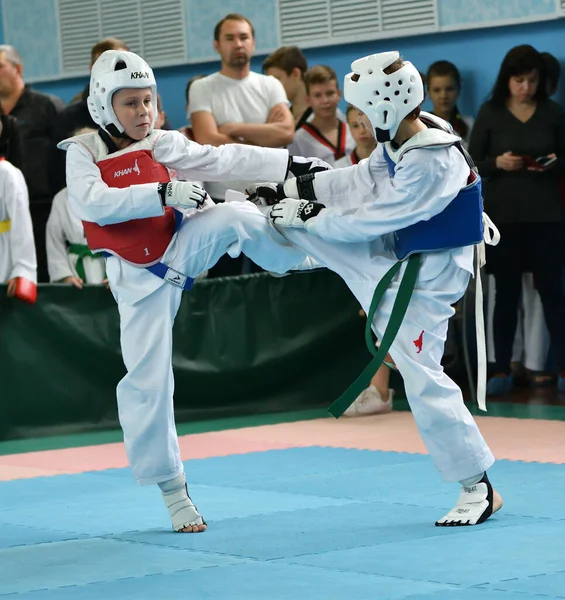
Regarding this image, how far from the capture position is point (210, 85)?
8.49 metres

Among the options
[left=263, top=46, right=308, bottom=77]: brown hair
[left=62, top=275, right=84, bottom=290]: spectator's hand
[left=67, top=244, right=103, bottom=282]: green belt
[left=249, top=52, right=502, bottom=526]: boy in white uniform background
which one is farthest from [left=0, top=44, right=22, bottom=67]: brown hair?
[left=249, top=52, right=502, bottom=526]: boy in white uniform background

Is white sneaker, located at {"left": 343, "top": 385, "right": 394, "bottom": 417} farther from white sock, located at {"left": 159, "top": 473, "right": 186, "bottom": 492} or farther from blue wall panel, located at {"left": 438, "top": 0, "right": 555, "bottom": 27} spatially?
white sock, located at {"left": 159, "top": 473, "right": 186, "bottom": 492}

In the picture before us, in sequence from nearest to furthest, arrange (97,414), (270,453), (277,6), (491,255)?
(270,453) → (97,414) → (491,255) → (277,6)

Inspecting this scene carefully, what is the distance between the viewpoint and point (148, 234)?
4.84 m

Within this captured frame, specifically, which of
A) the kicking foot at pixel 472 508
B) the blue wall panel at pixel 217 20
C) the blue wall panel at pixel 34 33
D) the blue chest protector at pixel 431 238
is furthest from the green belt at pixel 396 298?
the blue wall panel at pixel 34 33

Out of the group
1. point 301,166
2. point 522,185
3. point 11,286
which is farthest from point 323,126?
point 301,166

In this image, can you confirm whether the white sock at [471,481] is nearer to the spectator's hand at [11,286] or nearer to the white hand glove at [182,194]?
the white hand glove at [182,194]

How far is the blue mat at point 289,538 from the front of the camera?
3941 mm

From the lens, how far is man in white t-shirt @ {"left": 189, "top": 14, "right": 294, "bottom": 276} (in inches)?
328

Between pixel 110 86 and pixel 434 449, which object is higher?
pixel 110 86

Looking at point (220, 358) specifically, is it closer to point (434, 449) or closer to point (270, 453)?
point (270, 453)

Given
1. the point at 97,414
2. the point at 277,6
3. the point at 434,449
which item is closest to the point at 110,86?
the point at 434,449

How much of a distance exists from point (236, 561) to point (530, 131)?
4811 millimetres

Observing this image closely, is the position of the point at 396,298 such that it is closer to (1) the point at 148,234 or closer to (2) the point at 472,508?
(2) the point at 472,508
